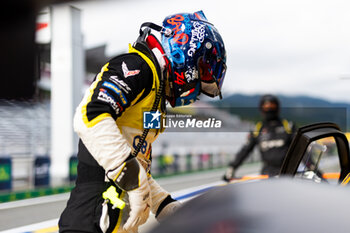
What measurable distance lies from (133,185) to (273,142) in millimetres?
3045

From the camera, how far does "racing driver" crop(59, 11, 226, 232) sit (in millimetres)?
1273

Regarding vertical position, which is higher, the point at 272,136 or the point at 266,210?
the point at 266,210

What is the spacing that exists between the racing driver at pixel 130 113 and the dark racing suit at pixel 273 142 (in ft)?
8.44

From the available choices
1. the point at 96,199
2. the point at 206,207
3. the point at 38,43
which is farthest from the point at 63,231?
the point at 38,43

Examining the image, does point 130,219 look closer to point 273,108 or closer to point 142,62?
point 142,62

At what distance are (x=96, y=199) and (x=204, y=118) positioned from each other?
4.25 feet

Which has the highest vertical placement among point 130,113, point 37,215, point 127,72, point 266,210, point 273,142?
point 127,72

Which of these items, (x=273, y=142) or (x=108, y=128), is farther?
(x=273, y=142)

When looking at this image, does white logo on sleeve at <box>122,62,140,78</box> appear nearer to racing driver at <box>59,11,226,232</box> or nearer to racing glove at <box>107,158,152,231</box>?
racing driver at <box>59,11,226,232</box>

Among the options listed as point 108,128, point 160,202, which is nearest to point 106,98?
point 108,128

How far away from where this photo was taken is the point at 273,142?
13.4ft

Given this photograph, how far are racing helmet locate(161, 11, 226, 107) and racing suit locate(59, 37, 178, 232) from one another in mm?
137

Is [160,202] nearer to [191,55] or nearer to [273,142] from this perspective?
[191,55]

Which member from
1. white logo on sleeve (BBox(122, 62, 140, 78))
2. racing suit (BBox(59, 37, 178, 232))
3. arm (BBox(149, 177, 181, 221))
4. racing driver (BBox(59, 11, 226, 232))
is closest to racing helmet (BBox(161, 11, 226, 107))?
racing driver (BBox(59, 11, 226, 232))
